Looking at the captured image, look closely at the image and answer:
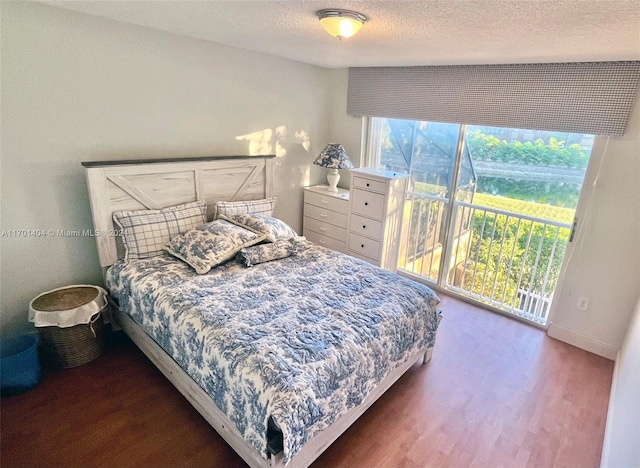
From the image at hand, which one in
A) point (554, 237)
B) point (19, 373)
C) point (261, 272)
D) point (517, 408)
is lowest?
point (517, 408)

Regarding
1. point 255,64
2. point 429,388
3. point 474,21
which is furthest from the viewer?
point 255,64

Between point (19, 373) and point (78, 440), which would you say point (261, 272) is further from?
point (19, 373)

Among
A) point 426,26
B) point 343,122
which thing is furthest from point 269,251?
point 343,122

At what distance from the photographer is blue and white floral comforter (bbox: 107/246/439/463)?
1499mm

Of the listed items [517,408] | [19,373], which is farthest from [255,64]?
[517,408]

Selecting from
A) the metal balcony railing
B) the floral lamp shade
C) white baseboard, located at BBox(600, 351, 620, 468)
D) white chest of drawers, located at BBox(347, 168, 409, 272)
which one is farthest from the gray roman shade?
white baseboard, located at BBox(600, 351, 620, 468)

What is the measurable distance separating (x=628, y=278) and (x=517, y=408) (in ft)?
4.22

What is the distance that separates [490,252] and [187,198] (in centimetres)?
280

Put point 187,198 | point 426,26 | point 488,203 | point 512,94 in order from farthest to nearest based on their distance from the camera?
1. point 488,203
2. point 187,198
3. point 512,94
4. point 426,26

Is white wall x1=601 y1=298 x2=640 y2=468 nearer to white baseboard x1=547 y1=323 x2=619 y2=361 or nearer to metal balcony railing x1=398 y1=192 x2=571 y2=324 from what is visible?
white baseboard x1=547 y1=323 x2=619 y2=361

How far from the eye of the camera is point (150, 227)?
2.55 meters

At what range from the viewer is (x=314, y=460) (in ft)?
5.68

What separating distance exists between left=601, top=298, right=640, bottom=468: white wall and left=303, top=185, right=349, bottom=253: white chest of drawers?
234cm

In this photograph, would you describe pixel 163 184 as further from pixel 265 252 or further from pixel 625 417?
pixel 625 417
